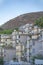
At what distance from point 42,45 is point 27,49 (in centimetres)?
351

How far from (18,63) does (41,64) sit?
334 centimetres

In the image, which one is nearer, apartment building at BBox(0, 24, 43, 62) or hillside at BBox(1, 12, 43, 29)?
apartment building at BBox(0, 24, 43, 62)

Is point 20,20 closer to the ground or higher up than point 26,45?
higher up

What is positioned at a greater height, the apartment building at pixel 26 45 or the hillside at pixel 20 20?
the hillside at pixel 20 20

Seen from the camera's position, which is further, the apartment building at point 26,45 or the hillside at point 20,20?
the hillside at point 20,20

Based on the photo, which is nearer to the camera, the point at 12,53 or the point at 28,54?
the point at 28,54

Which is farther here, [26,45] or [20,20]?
[20,20]

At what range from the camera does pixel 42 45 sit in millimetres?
38500

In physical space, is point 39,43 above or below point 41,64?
above

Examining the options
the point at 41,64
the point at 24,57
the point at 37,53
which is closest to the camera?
the point at 41,64

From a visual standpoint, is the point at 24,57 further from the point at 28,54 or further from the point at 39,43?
the point at 39,43

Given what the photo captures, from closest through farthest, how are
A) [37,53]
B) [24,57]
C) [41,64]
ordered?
[41,64]
[37,53]
[24,57]

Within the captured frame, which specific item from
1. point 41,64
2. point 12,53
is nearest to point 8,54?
point 12,53

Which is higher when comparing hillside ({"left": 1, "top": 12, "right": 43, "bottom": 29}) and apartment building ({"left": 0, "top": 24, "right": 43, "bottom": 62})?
hillside ({"left": 1, "top": 12, "right": 43, "bottom": 29})
